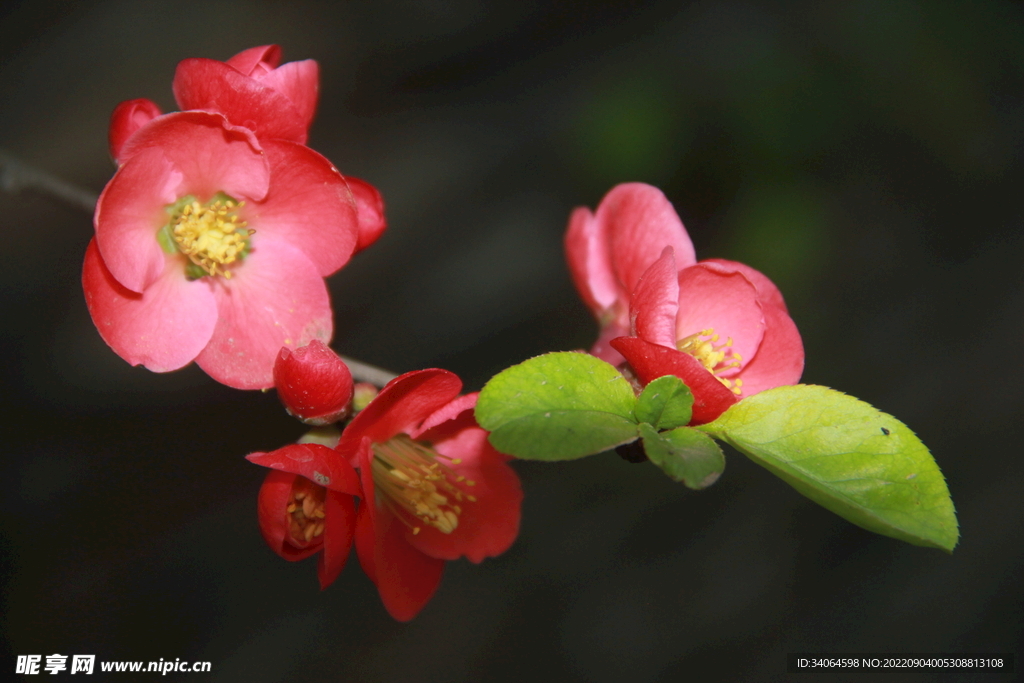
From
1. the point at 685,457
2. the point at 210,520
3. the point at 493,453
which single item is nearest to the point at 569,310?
the point at 210,520

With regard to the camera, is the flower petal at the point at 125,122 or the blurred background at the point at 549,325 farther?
the blurred background at the point at 549,325

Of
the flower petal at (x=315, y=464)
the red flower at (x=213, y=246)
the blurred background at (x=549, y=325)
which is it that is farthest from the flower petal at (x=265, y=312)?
the blurred background at (x=549, y=325)

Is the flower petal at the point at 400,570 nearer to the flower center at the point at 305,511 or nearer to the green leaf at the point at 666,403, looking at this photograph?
the flower center at the point at 305,511

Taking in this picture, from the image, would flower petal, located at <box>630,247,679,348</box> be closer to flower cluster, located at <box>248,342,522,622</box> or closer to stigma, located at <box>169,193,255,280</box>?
flower cluster, located at <box>248,342,522,622</box>

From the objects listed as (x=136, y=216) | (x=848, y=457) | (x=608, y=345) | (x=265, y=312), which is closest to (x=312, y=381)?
(x=265, y=312)

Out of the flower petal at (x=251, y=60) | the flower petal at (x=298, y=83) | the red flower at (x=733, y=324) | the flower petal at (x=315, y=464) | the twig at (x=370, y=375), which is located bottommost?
the flower petal at (x=315, y=464)

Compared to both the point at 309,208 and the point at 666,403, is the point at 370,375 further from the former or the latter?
the point at 666,403
